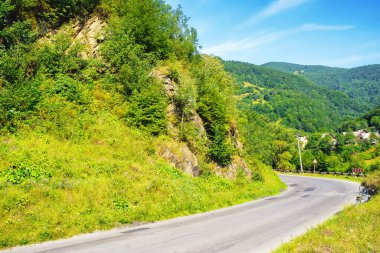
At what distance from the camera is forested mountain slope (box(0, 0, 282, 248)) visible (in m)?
13.5

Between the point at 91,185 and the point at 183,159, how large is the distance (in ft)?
32.1

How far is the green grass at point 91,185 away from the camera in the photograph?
1171 centimetres

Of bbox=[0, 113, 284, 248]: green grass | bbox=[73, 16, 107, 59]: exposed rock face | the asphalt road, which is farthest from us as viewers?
bbox=[73, 16, 107, 59]: exposed rock face

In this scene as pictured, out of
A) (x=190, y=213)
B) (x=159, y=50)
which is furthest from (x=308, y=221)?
(x=159, y=50)

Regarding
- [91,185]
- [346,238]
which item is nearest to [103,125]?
[91,185]

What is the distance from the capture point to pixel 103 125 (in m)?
21.8

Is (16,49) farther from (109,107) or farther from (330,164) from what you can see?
(330,164)

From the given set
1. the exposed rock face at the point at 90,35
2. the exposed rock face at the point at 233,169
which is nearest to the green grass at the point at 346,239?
the exposed rock face at the point at 233,169

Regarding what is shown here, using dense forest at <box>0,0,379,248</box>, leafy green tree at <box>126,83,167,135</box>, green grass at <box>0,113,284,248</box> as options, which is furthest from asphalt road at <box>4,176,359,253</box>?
leafy green tree at <box>126,83,167,135</box>

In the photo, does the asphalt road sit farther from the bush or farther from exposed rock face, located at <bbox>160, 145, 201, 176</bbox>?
exposed rock face, located at <bbox>160, 145, 201, 176</bbox>

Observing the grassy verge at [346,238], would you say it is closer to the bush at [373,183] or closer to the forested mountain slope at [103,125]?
the bush at [373,183]

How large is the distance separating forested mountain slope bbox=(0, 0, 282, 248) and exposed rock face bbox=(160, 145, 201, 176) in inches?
3.5

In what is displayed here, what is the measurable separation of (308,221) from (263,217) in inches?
91.4

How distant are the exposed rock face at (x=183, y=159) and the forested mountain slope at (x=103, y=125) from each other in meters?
0.09
